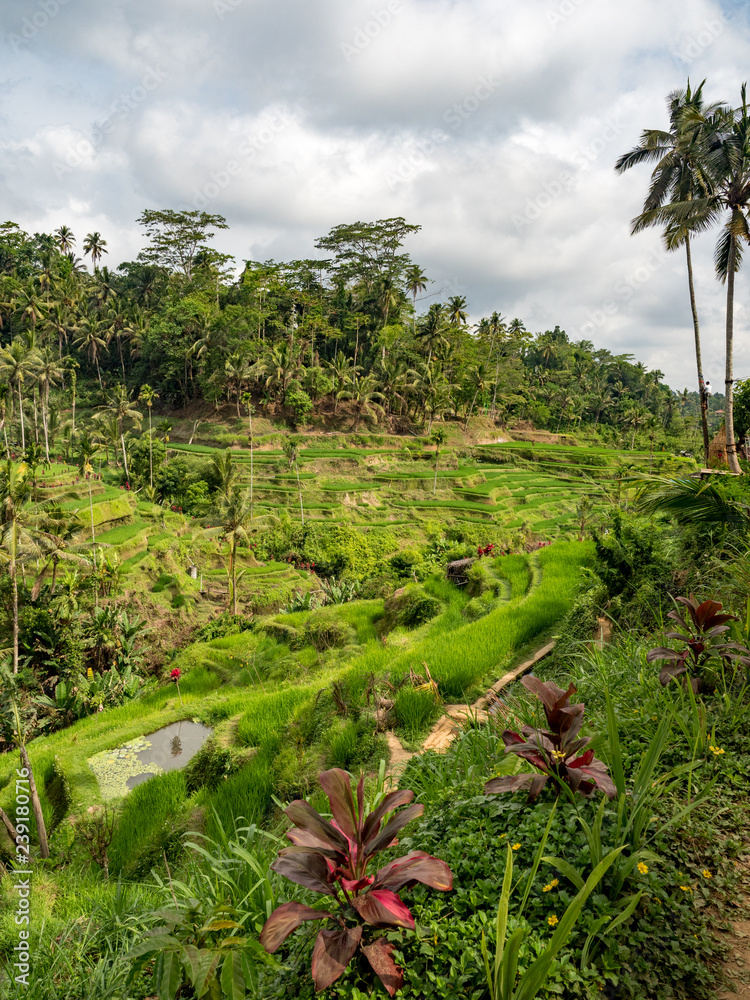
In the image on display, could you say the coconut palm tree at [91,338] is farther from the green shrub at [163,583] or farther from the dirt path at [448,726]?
the dirt path at [448,726]

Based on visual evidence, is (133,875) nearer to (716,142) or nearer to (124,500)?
(716,142)

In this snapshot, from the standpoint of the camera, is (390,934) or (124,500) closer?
(390,934)

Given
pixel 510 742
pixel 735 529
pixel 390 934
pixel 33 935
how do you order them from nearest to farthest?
pixel 390 934, pixel 510 742, pixel 33 935, pixel 735 529

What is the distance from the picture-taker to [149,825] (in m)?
6.64

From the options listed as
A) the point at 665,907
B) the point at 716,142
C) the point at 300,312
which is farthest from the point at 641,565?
the point at 300,312

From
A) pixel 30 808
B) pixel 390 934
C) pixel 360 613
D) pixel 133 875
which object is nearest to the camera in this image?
Result: pixel 390 934

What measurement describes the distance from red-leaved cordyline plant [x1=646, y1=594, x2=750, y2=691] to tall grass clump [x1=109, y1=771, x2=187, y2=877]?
5466mm

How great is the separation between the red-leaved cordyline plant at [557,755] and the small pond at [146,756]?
754 centimetres

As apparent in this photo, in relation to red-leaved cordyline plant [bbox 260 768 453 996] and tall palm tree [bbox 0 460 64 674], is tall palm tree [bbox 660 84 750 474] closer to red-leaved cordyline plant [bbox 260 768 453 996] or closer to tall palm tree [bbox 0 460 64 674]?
red-leaved cordyline plant [bbox 260 768 453 996]

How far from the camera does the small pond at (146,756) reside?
28.3ft

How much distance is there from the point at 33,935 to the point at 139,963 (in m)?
2.51

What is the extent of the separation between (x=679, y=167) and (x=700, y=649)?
64.7 ft

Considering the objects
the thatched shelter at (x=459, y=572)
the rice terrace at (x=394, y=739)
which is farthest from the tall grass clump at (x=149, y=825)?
the thatched shelter at (x=459, y=572)

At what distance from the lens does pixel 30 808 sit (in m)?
8.55
